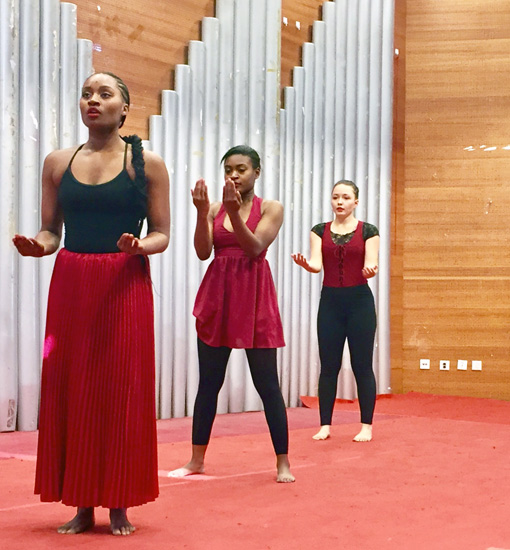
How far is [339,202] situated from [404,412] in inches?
79.3

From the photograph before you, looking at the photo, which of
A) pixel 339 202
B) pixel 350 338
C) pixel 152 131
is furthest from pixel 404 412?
pixel 152 131

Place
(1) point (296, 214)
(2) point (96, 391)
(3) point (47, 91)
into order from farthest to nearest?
1. (1) point (296, 214)
2. (3) point (47, 91)
3. (2) point (96, 391)

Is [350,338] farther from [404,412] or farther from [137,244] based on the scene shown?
[137,244]

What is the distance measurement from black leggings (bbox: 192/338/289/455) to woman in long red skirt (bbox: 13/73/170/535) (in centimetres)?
92

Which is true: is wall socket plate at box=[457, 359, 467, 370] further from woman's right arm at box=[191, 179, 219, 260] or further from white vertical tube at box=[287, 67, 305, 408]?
woman's right arm at box=[191, 179, 219, 260]

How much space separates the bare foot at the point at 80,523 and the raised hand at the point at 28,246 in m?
0.76

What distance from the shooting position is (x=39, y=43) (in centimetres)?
515

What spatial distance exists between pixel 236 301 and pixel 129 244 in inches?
44.6

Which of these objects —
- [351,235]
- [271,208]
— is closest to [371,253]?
[351,235]

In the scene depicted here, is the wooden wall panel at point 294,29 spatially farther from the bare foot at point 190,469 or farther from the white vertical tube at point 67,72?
the bare foot at point 190,469

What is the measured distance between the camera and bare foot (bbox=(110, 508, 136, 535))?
2.63 m

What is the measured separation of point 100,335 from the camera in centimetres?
260

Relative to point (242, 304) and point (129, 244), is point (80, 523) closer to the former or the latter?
point (129, 244)

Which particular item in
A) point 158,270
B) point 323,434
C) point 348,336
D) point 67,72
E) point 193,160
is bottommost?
point 323,434
